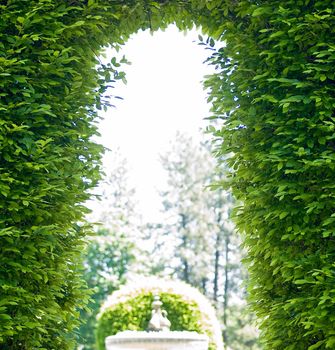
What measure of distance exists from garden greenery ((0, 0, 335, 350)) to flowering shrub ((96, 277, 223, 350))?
222 inches

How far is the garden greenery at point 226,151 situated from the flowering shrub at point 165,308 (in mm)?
5647

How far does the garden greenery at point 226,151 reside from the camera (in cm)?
371

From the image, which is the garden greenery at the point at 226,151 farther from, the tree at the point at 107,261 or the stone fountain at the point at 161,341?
the tree at the point at 107,261

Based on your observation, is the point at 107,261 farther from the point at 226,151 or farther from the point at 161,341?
the point at 226,151

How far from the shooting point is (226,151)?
4.17m

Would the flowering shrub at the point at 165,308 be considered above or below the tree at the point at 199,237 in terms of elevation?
below

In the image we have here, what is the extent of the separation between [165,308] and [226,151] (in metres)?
6.07

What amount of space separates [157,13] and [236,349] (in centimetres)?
1580

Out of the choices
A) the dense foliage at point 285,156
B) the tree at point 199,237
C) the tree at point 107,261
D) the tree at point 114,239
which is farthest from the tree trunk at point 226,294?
the dense foliage at point 285,156

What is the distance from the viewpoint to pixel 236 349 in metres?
18.6

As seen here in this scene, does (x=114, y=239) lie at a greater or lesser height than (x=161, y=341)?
greater

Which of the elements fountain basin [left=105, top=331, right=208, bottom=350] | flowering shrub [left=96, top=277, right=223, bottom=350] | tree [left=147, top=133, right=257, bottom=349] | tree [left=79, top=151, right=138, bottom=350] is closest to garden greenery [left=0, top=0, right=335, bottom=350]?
fountain basin [left=105, top=331, right=208, bottom=350]

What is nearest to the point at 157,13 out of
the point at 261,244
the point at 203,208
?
the point at 261,244

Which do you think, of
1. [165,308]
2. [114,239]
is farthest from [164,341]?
[114,239]
